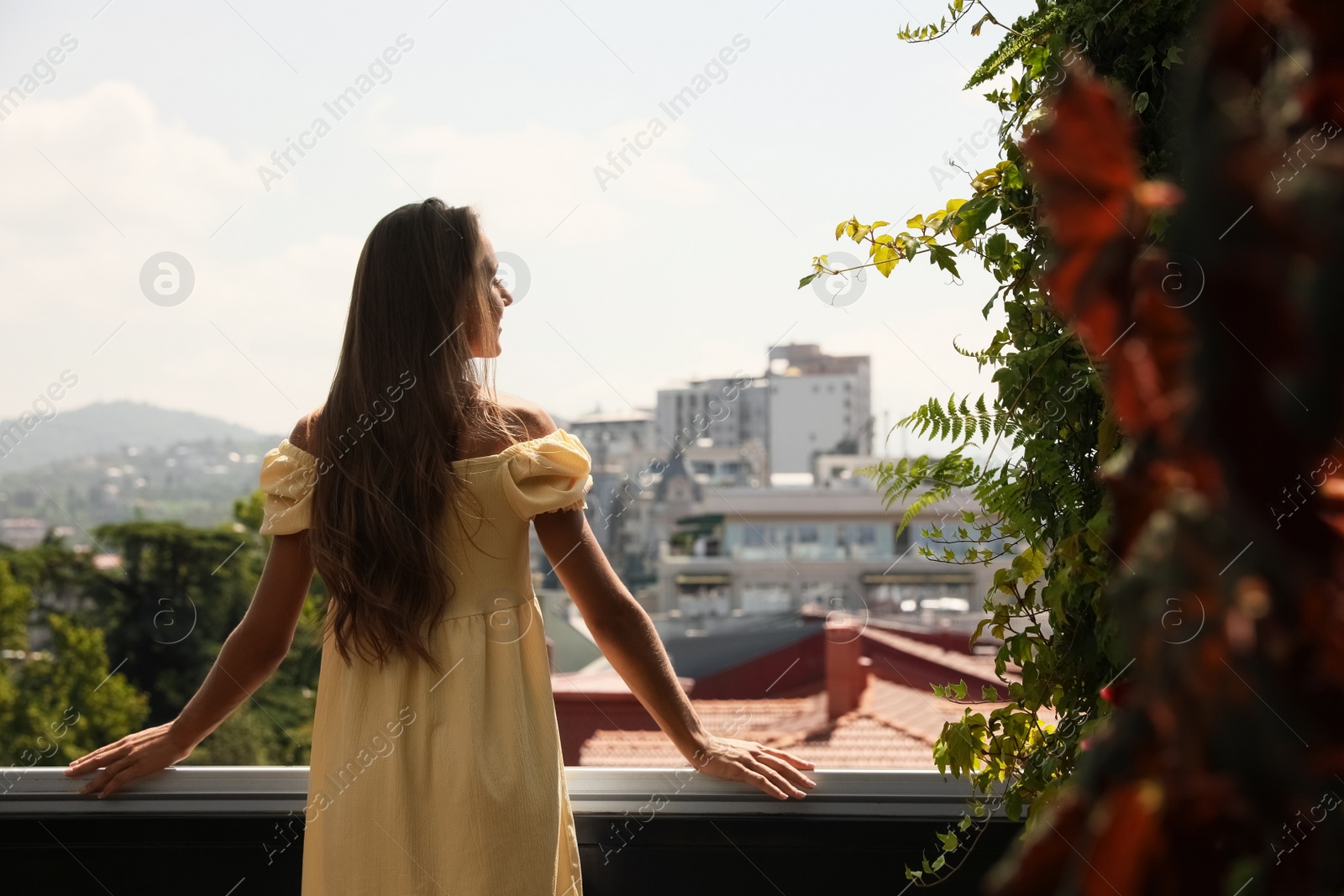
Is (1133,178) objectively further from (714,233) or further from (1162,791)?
(714,233)

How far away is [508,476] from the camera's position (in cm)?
156

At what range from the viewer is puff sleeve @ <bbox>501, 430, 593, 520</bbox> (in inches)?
60.9

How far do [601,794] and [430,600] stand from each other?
1.55 feet

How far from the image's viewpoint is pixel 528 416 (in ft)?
5.44

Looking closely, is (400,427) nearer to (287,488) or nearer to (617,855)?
(287,488)

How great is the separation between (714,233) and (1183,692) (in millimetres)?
18730

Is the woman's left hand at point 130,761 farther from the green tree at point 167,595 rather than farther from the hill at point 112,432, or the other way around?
the hill at point 112,432

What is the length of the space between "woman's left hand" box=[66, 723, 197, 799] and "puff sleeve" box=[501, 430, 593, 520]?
2.40 ft

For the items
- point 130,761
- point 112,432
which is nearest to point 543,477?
point 130,761

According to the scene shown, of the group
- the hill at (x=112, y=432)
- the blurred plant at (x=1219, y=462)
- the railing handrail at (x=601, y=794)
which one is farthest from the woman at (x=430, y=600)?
the hill at (x=112, y=432)

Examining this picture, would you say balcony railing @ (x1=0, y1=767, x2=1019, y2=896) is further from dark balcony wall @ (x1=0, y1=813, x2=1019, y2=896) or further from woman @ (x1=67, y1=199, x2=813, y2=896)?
woman @ (x1=67, y1=199, x2=813, y2=896)

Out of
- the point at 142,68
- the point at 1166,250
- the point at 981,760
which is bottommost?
the point at 981,760

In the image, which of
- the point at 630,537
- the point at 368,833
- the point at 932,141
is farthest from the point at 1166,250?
the point at 630,537

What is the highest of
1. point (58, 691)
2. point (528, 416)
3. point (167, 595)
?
point (167, 595)
